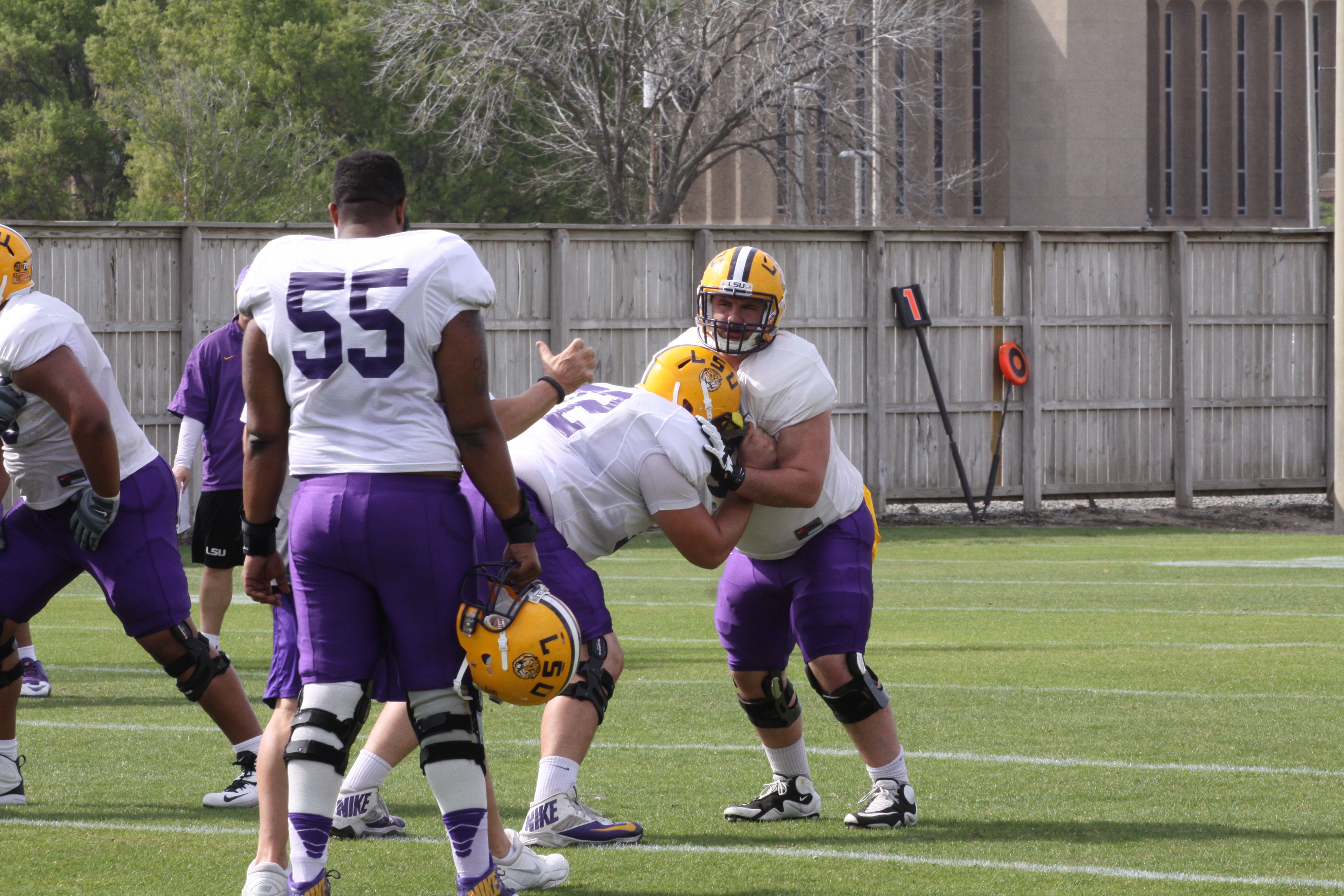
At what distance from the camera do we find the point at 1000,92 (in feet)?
198

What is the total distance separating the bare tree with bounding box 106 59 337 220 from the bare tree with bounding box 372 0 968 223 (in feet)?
21.9

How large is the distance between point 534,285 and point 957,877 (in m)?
13.7

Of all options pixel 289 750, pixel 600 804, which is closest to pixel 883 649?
pixel 600 804

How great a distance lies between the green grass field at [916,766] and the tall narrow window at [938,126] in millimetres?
35963

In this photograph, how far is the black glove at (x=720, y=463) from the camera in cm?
517

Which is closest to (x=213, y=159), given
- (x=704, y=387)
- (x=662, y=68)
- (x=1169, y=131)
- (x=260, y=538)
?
(x=662, y=68)

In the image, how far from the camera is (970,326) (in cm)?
1942

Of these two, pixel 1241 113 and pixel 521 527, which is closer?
pixel 521 527

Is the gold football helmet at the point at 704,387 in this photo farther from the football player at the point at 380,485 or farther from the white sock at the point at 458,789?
the white sock at the point at 458,789

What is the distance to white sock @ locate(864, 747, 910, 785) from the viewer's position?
5.73 m

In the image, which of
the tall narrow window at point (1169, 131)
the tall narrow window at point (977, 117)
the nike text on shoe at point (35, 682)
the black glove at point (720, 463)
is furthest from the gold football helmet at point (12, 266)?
the tall narrow window at point (1169, 131)

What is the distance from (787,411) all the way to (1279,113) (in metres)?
78.7

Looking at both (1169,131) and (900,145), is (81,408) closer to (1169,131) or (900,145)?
(900,145)

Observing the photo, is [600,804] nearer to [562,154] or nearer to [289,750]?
[289,750]
